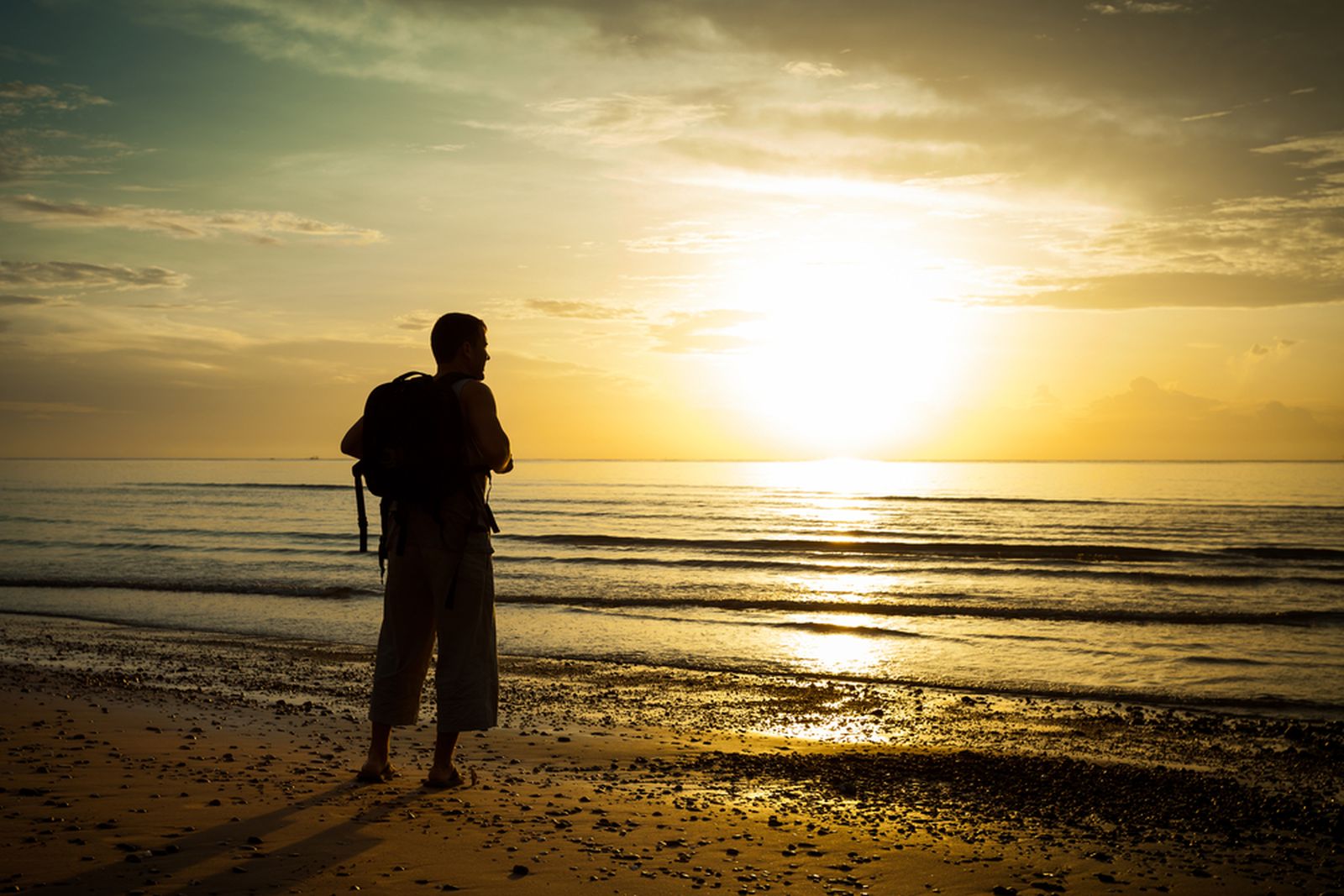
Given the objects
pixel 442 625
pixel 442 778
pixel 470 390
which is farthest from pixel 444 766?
pixel 470 390

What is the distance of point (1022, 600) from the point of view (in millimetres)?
18422

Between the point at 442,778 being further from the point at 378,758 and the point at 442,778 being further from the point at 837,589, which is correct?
the point at 837,589

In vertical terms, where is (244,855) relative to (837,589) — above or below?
above

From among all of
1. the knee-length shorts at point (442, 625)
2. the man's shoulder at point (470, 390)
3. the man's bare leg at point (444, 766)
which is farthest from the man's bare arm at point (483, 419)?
the man's bare leg at point (444, 766)

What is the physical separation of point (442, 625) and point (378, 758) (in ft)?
3.03

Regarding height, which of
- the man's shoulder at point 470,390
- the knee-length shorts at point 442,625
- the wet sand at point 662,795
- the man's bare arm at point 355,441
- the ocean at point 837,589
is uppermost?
the man's shoulder at point 470,390

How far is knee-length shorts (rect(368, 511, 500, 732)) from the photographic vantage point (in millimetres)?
4824

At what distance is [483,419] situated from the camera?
15.6 ft

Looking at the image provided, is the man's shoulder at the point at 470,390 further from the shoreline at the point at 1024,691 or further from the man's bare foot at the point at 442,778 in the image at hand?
the shoreline at the point at 1024,691

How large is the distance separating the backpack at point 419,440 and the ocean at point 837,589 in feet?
23.4

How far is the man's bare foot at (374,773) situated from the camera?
5.17m

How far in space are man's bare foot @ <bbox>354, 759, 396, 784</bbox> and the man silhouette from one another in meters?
0.31

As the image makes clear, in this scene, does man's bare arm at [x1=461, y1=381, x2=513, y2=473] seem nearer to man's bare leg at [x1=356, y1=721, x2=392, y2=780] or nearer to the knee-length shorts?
the knee-length shorts

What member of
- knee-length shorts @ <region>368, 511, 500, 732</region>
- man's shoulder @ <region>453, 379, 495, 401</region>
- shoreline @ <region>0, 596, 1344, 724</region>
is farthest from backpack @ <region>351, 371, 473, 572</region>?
shoreline @ <region>0, 596, 1344, 724</region>
